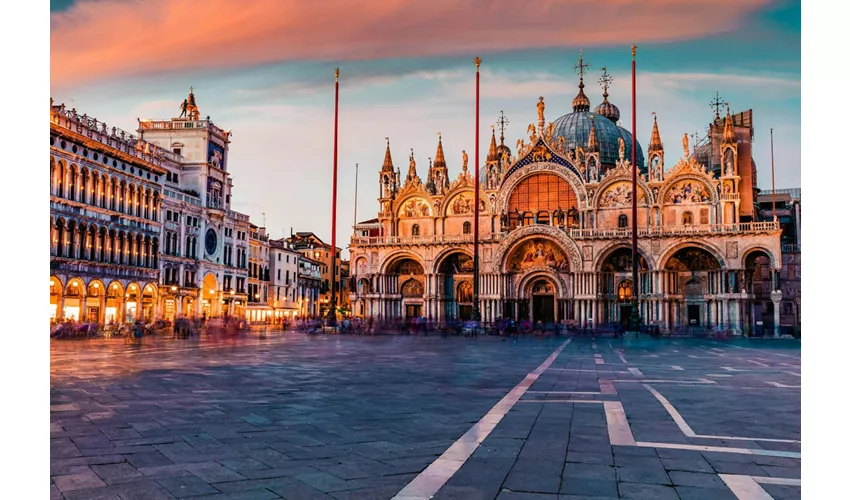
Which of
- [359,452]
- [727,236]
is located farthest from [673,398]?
[727,236]

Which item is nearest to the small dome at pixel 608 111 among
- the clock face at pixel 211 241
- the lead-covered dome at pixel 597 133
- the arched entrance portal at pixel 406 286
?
the lead-covered dome at pixel 597 133

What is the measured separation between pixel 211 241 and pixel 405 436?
56.1 m

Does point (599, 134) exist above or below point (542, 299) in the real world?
above

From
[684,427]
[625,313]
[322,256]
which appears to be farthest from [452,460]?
[322,256]

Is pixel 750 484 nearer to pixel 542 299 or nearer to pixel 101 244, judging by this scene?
pixel 101 244

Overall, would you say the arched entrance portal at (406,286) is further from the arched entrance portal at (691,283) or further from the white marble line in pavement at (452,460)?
the white marble line in pavement at (452,460)

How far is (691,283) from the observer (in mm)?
51219

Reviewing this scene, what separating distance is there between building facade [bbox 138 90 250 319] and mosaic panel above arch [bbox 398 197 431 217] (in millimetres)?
16580

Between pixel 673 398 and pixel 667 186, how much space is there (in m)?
44.4

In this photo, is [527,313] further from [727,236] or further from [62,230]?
[62,230]

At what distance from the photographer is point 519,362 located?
18.7 m

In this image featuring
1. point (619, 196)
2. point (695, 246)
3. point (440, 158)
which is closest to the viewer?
point (695, 246)

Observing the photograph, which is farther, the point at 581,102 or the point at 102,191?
the point at 581,102
